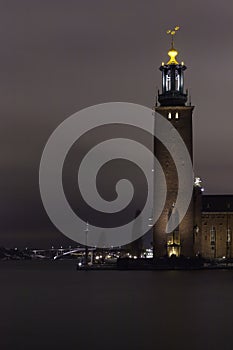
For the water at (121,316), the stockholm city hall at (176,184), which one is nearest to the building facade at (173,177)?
the stockholm city hall at (176,184)

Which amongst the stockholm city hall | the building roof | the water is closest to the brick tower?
the stockholm city hall

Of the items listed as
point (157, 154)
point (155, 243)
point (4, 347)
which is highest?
point (157, 154)

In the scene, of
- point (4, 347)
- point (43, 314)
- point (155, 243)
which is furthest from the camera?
point (155, 243)

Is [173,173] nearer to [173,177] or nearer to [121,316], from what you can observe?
[173,177]

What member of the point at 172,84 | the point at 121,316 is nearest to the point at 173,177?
the point at 172,84

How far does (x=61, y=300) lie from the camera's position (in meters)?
47.3

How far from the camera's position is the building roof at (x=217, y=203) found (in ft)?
284

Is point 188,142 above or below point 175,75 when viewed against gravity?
below

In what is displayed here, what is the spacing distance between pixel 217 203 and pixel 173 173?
462 inches

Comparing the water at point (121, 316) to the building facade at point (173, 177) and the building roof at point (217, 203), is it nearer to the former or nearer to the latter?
the building facade at point (173, 177)

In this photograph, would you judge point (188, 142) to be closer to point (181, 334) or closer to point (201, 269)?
point (201, 269)

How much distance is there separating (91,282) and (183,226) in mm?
15196

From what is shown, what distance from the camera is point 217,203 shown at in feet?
287

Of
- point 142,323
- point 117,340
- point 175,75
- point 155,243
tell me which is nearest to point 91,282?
point 155,243
